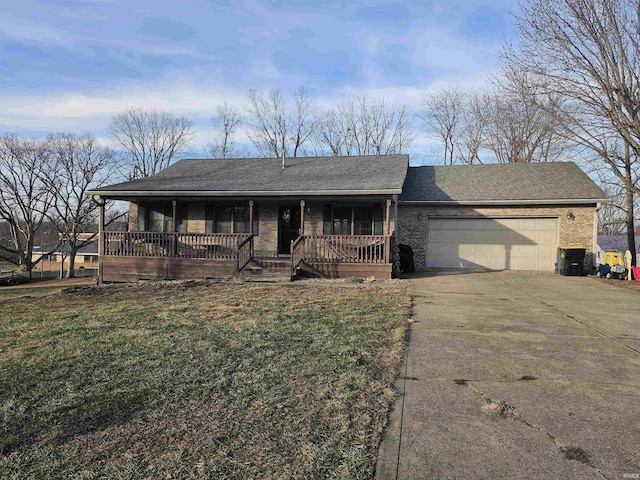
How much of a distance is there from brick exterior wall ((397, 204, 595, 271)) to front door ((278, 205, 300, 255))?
378cm

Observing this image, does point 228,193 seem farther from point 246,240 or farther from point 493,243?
point 493,243

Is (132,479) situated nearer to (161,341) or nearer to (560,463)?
(560,463)

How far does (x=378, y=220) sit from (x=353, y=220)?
0.86 metres

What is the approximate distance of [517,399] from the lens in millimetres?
3281

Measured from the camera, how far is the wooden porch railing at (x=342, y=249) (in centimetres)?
1204

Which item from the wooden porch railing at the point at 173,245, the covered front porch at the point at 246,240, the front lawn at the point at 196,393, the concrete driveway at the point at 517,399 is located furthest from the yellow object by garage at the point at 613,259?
the wooden porch railing at the point at 173,245

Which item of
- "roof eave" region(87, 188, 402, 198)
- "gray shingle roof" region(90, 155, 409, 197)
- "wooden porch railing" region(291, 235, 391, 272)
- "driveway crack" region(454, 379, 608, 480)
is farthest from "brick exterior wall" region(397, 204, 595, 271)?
"driveway crack" region(454, 379, 608, 480)

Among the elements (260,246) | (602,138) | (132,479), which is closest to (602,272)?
(602,138)

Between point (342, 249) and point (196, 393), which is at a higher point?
point (342, 249)

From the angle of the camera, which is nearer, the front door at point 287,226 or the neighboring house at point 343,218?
the neighboring house at point 343,218

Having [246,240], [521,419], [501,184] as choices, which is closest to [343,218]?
[246,240]

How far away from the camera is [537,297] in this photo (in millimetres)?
8711

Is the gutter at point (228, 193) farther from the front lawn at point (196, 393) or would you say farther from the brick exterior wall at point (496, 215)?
the front lawn at point (196, 393)

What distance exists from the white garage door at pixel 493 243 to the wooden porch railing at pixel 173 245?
6963 millimetres
